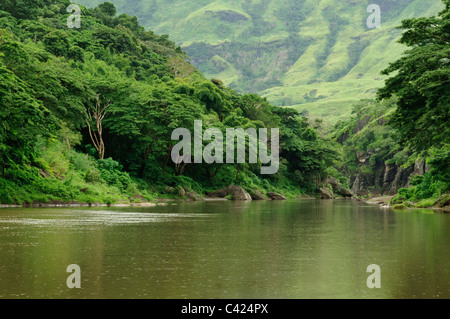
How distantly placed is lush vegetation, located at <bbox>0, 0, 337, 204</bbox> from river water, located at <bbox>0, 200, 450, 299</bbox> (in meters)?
12.1

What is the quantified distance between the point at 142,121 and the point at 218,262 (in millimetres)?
34298

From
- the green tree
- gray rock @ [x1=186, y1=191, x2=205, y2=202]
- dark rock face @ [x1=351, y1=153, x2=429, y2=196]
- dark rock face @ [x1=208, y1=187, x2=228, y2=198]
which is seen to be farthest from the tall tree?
dark rock face @ [x1=351, y1=153, x2=429, y2=196]

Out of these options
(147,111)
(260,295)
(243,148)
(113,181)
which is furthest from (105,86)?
(260,295)

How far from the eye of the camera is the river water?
6.84 m

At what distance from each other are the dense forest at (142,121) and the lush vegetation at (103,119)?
102 mm

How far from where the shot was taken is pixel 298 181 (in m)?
75.7

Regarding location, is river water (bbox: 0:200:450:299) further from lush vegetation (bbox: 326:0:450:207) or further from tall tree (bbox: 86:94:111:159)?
tall tree (bbox: 86:94:111:159)

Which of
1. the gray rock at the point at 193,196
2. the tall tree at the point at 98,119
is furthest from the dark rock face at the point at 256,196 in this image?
the tall tree at the point at 98,119

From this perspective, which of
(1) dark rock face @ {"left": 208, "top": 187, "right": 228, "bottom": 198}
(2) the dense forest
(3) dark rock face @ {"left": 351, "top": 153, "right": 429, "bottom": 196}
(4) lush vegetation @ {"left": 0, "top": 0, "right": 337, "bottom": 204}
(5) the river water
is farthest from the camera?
(3) dark rock face @ {"left": 351, "top": 153, "right": 429, "bottom": 196}

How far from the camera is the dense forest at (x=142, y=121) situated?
74.9 ft

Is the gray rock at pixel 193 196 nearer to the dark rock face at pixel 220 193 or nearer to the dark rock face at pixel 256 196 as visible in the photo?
the dark rock face at pixel 220 193

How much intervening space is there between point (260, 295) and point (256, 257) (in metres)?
3.21

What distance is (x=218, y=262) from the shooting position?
29.9ft

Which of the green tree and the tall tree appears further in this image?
the tall tree
